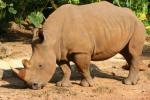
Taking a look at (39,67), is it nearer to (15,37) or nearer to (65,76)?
(65,76)

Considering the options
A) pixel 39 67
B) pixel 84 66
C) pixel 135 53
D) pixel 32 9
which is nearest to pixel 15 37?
pixel 32 9

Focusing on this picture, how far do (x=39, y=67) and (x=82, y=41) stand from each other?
89 cm

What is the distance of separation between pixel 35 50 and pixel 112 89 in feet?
5.15

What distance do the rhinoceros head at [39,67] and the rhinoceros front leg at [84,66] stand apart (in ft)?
1.49

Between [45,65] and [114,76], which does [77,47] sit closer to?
[45,65]

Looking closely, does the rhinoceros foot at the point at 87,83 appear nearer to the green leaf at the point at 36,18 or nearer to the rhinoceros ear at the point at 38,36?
the rhinoceros ear at the point at 38,36

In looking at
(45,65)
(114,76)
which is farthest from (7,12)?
(45,65)

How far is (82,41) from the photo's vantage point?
884 centimetres

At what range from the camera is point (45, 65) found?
8695mm

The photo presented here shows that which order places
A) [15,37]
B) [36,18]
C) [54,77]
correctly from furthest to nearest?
[15,37], [36,18], [54,77]

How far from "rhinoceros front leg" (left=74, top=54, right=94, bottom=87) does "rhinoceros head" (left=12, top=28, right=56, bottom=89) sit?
1.49 ft

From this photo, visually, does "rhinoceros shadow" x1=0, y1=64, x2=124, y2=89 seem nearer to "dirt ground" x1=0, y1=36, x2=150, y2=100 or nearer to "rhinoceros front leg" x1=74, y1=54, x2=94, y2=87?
"dirt ground" x1=0, y1=36, x2=150, y2=100

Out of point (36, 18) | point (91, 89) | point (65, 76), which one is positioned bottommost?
point (91, 89)

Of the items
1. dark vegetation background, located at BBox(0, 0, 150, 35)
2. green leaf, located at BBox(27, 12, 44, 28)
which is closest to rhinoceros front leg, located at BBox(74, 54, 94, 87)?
dark vegetation background, located at BBox(0, 0, 150, 35)
